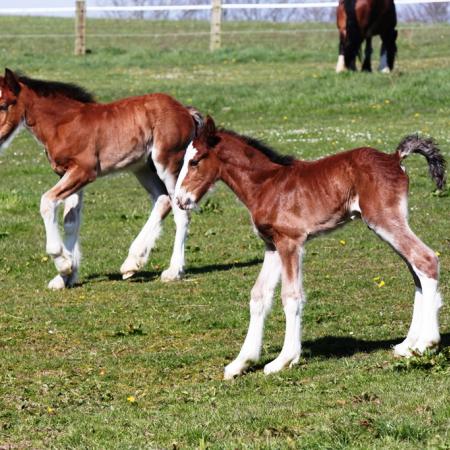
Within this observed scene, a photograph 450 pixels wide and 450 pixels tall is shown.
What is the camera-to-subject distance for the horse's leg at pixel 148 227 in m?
12.7

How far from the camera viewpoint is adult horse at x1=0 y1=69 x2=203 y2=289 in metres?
12.5

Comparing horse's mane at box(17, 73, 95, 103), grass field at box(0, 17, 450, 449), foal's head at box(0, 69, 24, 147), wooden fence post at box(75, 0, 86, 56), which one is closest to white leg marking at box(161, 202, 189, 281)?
grass field at box(0, 17, 450, 449)

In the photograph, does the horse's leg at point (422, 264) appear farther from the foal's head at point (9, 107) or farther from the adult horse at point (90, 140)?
the foal's head at point (9, 107)

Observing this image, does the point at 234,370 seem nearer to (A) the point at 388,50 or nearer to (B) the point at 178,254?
(B) the point at 178,254

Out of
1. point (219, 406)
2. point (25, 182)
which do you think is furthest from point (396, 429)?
point (25, 182)

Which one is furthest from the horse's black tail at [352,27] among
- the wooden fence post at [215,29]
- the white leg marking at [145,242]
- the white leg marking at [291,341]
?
the white leg marking at [291,341]

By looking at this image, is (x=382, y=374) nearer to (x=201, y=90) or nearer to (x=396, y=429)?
(x=396, y=429)

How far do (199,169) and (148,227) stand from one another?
13.2 ft

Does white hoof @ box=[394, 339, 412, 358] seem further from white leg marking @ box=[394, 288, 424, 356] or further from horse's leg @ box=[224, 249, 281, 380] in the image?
horse's leg @ box=[224, 249, 281, 380]

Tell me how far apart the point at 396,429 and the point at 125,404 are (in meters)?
2.18

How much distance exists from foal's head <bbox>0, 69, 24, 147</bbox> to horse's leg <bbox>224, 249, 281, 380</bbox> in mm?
4661

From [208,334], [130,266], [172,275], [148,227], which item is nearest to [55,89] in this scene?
[148,227]

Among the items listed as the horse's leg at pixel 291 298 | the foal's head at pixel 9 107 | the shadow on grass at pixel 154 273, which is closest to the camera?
the horse's leg at pixel 291 298

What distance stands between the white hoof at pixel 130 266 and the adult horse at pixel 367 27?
1609cm
